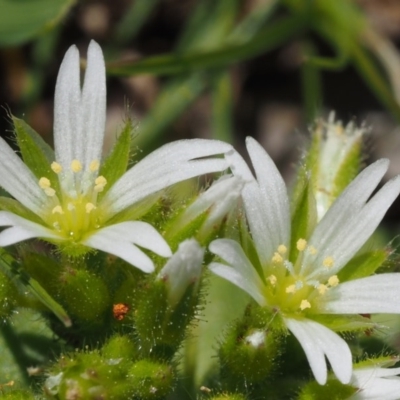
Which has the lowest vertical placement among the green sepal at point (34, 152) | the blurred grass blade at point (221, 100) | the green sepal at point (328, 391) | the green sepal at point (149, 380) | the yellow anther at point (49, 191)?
the green sepal at point (328, 391)

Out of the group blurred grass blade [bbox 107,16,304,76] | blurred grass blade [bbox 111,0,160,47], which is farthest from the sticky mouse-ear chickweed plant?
blurred grass blade [bbox 111,0,160,47]

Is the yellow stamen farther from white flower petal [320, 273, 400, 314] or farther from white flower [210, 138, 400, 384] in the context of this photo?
white flower petal [320, 273, 400, 314]

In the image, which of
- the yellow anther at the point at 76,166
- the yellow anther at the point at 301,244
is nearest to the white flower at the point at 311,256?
the yellow anther at the point at 301,244

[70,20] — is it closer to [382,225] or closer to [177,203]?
[382,225]

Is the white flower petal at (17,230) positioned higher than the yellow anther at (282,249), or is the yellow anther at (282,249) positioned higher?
the white flower petal at (17,230)

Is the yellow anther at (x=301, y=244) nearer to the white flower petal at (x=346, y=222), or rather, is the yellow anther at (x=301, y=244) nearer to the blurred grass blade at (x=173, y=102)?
the white flower petal at (x=346, y=222)

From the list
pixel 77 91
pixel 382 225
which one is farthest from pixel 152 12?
pixel 77 91

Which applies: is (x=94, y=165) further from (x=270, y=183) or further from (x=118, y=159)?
(x=270, y=183)
